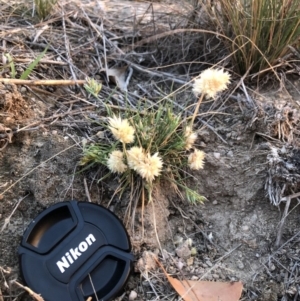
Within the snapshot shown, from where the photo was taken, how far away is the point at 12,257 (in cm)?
192

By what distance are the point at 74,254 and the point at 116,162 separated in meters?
0.41

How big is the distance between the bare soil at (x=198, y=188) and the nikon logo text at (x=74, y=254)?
170mm

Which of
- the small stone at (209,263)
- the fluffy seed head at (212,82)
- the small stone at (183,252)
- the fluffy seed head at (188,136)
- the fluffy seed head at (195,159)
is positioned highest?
the fluffy seed head at (212,82)

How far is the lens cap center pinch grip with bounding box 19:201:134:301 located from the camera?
72.5 inches

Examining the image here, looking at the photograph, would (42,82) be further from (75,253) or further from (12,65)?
(75,253)

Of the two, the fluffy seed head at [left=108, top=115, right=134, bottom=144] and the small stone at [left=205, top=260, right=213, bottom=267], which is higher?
the fluffy seed head at [left=108, top=115, right=134, bottom=144]

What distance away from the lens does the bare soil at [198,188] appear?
194 centimetres

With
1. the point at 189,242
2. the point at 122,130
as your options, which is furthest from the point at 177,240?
the point at 122,130

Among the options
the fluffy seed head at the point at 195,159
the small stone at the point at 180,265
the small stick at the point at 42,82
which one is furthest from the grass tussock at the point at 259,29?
the small stone at the point at 180,265

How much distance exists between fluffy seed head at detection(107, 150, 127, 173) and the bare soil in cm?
18

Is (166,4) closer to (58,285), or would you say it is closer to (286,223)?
(286,223)

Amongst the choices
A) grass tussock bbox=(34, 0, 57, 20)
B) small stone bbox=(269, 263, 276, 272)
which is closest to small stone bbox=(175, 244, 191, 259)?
small stone bbox=(269, 263, 276, 272)

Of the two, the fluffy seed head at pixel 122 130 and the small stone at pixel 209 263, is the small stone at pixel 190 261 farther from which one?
the fluffy seed head at pixel 122 130

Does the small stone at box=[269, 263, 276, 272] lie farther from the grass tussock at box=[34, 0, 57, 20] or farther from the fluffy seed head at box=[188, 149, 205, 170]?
the grass tussock at box=[34, 0, 57, 20]
